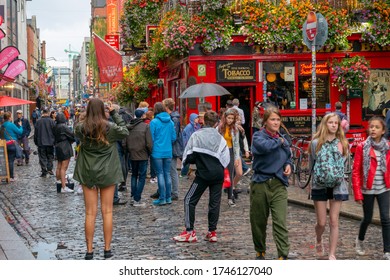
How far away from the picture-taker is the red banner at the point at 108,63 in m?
24.4

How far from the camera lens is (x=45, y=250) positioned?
9727 millimetres

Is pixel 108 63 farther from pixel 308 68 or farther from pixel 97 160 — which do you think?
pixel 97 160

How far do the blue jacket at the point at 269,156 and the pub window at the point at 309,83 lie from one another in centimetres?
1766

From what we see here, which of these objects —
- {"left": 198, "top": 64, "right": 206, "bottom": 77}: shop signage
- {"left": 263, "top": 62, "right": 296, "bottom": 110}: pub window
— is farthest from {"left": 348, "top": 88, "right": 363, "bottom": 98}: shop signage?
{"left": 198, "top": 64, "right": 206, "bottom": 77}: shop signage

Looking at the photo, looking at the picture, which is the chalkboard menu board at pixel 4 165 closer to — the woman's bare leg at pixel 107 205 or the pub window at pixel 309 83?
the pub window at pixel 309 83

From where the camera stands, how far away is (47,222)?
1218 cm

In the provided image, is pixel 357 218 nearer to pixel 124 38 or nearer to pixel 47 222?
pixel 47 222

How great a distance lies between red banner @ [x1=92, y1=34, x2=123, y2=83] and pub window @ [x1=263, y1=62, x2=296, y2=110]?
15.9 ft

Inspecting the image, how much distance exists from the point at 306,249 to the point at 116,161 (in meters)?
2.57

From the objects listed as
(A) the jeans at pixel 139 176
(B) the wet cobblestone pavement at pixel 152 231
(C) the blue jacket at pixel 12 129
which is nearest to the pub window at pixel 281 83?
(C) the blue jacket at pixel 12 129

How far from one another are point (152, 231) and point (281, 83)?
1546 centimetres

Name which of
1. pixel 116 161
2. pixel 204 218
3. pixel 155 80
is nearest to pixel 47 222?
pixel 204 218

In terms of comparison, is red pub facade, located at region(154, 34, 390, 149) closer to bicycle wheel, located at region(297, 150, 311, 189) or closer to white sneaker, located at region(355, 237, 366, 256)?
bicycle wheel, located at region(297, 150, 311, 189)

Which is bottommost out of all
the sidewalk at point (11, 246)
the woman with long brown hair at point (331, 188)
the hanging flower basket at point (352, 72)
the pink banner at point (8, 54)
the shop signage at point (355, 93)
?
the sidewalk at point (11, 246)
